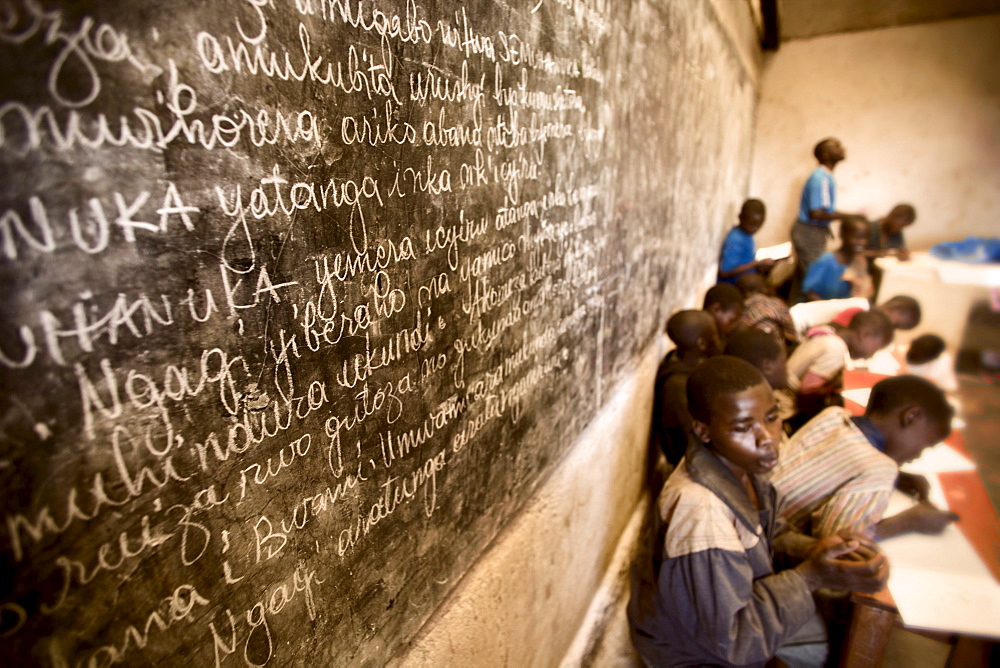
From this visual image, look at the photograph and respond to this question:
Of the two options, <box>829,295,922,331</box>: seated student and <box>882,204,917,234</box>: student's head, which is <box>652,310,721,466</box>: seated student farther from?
<box>882,204,917,234</box>: student's head

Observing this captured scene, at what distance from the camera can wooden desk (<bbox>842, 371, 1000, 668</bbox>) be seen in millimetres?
1736

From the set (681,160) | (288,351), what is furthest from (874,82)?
(288,351)

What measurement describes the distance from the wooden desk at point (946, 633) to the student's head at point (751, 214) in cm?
456

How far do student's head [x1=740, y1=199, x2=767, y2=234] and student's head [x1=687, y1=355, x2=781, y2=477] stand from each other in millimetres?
5040

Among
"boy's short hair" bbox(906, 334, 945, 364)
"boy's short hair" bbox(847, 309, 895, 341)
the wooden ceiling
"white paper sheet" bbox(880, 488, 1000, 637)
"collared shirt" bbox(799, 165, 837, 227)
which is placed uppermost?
the wooden ceiling

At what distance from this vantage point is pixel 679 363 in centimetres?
329

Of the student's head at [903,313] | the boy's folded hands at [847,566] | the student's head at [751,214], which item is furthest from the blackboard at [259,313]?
the student's head at [751,214]

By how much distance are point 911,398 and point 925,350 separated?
218 centimetres

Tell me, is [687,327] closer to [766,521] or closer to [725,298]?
[725,298]

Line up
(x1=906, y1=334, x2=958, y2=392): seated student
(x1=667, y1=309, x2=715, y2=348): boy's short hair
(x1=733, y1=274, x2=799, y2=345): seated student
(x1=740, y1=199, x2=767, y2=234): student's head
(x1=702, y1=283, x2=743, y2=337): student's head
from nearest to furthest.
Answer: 1. (x1=667, y1=309, x2=715, y2=348): boy's short hair
2. (x1=906, y1=334, x2=958, y2=392): seated student
3. (x1=702, y1=283, x2=743, y2=337): student's head
4. (x1=733, y1=274, x2=799, y2=345): seated student
5. (x1=740, y1=199, x2=767, y2=234): student's head

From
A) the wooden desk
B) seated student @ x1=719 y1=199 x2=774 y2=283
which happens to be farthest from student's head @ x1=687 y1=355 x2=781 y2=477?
seated student @ x1=719 y1=199 x2=774 y2=283

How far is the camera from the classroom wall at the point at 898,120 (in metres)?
8.25

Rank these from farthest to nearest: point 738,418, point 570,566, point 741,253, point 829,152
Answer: point 829,152
point 741,253
point 570,566
point 738,418

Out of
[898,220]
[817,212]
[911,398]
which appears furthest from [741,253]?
[911,398]
